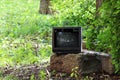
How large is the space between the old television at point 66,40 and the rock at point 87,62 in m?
0.10

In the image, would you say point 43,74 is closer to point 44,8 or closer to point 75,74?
point 75,74

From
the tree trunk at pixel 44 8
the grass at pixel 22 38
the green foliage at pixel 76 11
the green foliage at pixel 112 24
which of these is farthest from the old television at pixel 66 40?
the tree trunk at pixel 44 8

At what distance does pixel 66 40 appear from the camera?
471cm

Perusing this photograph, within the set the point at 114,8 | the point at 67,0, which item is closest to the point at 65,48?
the point at 114,8

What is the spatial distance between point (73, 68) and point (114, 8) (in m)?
1.18

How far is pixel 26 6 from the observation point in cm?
1494

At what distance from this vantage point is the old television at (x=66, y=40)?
4.64 m

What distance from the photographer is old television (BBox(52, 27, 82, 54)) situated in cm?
464

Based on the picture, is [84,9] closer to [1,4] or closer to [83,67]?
[83,67]

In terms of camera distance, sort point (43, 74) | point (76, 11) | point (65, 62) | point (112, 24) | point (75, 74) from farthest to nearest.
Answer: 1. point (76, 11)
2. point (65, 62)
3. point (43, 74)
4. point (75, 74)
5. point (112, 24)

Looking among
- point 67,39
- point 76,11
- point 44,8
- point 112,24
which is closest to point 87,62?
point 67,39

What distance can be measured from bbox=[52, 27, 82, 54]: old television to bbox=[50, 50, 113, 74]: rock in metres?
0.10

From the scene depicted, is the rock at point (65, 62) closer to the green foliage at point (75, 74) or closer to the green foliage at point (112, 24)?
the green foliage at point (75, 74)

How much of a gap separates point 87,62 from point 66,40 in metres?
0.44
